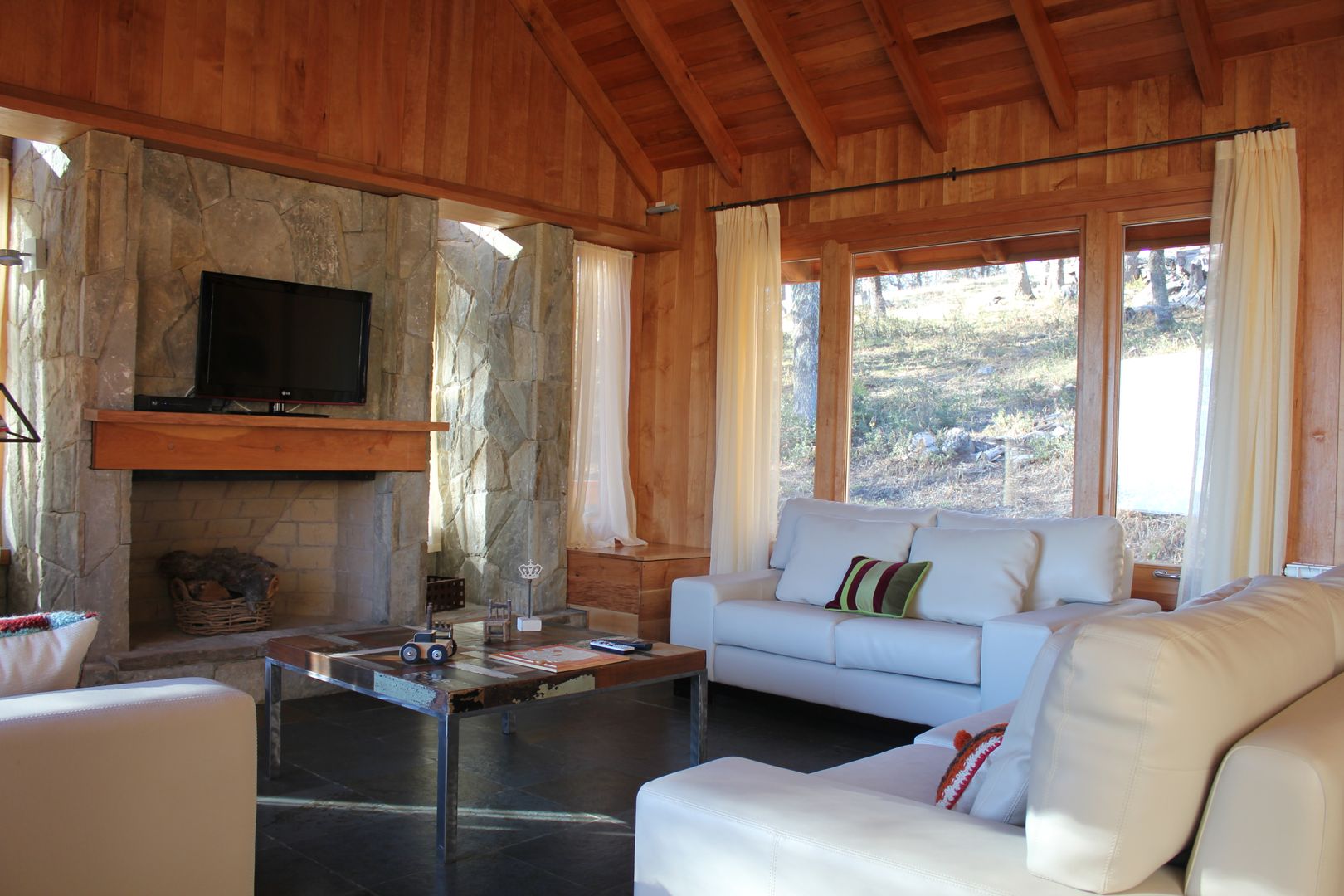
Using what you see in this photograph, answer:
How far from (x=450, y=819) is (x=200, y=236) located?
307cm

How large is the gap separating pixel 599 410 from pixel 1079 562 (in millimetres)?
3102

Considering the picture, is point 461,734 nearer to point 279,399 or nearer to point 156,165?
point 279,399

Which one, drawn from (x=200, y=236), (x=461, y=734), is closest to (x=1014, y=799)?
(x=461, y=734)

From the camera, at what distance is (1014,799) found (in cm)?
172

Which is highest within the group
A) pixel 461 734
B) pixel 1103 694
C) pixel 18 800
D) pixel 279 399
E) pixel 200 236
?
pixel 200 236

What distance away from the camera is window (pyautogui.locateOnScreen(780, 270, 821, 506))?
6270 millimetres

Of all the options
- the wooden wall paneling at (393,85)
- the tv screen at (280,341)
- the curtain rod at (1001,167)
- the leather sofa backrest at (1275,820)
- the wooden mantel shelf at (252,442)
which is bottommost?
the leather sofa backrest at (1275,820)

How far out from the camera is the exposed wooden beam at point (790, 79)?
212 inches

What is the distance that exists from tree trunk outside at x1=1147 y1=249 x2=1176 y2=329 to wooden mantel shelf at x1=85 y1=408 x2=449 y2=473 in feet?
11.1

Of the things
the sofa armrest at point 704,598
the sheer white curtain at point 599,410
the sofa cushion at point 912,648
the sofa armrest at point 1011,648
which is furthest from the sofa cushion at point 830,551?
the sheer white curtain at point 599,410

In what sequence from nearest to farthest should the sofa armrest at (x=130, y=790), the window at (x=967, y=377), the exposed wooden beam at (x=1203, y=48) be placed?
1. the sofa armrest at (x=130, y=790)
2. the exposed wooden beam at (x=1203, y=48)
3. the window at (x=967, y=377)

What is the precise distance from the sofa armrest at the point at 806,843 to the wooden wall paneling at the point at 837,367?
421cm

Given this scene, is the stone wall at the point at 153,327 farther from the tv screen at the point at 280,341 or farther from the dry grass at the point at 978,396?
the dry grass at the point at 978,396

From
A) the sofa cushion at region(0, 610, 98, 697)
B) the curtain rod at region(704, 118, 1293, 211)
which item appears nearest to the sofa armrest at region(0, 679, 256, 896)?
the sofa cushion at region(0, 610, 98, 697)
